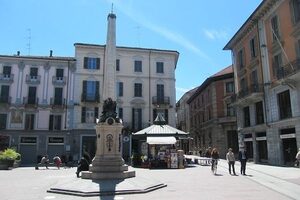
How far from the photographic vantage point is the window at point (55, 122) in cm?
3741

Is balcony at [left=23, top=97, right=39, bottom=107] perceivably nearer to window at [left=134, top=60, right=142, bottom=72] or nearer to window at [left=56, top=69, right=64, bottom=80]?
window at [left=56, top=69, right=64, bottom=80]

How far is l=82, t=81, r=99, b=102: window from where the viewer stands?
3794 cm

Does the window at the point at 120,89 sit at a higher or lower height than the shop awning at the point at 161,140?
higher

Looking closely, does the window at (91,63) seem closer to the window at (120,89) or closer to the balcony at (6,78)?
the window at (120,89)

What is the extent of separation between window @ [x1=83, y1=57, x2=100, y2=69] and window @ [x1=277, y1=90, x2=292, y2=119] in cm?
2234

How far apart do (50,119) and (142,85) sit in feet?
39.7

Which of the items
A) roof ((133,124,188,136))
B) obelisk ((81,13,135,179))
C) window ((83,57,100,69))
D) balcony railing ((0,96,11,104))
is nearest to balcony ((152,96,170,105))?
window ((83,57,100,69))

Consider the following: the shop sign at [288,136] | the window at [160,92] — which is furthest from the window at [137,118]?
the shop sign at [288,136]

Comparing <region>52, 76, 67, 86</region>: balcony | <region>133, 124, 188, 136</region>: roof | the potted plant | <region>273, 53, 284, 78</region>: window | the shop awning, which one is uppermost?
<region>52, 76, 67, 86</region>: balcony

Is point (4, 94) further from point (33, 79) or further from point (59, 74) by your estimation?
point (59, 74)

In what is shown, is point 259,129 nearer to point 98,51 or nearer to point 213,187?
point 213,187


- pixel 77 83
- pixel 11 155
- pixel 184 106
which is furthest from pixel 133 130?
pixel 184 106

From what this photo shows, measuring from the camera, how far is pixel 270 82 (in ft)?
90.0

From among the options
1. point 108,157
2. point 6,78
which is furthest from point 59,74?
point 108,157
